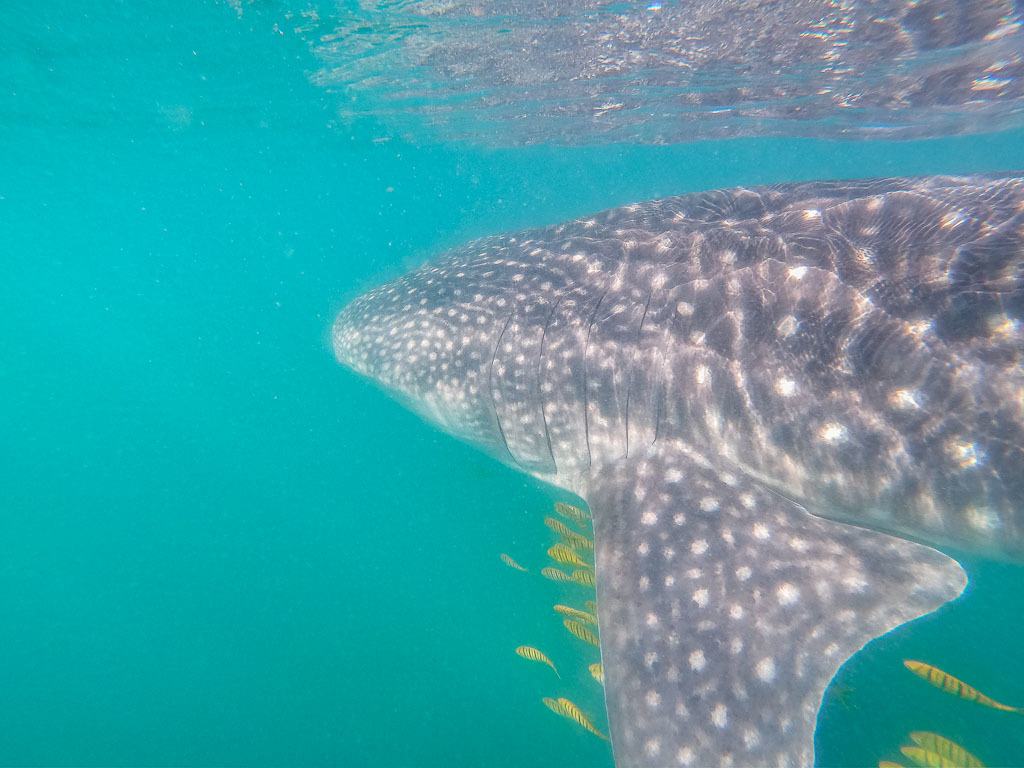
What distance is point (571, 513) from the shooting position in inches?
239

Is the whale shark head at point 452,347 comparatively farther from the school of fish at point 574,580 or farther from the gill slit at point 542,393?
the school of fish at point 574,580

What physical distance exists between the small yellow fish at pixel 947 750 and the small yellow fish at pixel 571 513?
10.4ft

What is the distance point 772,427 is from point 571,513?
332 centimetres

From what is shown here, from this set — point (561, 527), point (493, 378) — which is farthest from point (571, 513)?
point (493, 378)

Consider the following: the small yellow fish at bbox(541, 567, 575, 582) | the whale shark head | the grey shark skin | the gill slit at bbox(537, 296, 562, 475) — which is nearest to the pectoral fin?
the grey shark skin

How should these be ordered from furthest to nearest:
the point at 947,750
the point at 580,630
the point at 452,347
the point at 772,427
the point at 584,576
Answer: the point at 584,576 < the point at 580,630 < the point at 452,347 < the point at 947,750 < the point at 772,427

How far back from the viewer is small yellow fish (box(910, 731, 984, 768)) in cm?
336

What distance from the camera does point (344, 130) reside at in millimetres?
23672

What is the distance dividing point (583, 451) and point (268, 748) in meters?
11.6

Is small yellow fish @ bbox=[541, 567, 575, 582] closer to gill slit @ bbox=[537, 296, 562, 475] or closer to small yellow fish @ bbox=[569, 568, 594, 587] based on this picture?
small yellow fish @ bbox=[569, 568, 594, 587]

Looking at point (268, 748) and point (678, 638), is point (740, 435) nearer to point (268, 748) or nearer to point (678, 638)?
point (678, 638)

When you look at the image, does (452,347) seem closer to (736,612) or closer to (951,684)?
(736,612)

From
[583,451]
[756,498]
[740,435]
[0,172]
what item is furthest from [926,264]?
[0,172]

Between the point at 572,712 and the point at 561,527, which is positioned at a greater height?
the point at 561,527
